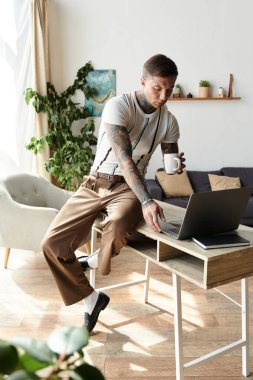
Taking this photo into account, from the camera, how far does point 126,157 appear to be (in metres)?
1.77

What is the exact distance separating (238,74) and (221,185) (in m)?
1.38

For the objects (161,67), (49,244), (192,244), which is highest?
(161,67)

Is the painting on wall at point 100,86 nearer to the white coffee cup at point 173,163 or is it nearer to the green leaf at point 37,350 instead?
the white coffee cup at point 173,163

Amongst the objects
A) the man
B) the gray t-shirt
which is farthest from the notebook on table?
the gray t-shirt

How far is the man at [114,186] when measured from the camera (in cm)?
178

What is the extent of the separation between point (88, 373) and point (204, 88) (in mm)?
4301

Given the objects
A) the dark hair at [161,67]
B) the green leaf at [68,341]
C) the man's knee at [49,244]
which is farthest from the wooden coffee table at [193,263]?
the green leaf at [68,341]

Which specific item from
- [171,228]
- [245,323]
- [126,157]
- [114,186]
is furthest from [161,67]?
[245,323]

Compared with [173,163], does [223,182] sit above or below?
below

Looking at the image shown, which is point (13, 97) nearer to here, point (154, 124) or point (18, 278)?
point (18, 278)

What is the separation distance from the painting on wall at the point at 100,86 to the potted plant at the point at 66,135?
0.08 metres

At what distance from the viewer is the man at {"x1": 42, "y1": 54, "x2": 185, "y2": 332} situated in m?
1.78

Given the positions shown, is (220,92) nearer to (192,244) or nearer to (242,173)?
(242,173)

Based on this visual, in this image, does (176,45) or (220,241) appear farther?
(176,45)
